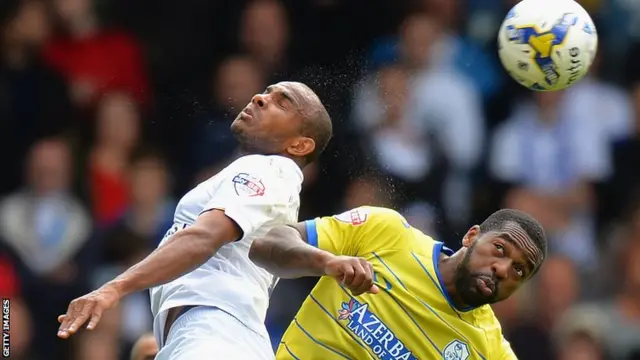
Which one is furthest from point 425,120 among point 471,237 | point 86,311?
A: point 86,311

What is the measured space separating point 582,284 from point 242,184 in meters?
6.80

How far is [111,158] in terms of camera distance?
36.3 ft

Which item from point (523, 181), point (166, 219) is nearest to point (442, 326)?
point (166, 219)

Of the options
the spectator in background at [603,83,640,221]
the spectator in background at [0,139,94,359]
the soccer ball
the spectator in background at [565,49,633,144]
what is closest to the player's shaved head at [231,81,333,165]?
the soccer ball

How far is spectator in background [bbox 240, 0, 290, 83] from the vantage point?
463 inches

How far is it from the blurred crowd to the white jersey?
12.7ft

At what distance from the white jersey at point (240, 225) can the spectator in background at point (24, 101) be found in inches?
208

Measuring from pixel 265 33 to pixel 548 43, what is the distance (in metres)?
4.71

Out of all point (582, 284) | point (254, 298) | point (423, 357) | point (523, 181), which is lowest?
point (582, 284)

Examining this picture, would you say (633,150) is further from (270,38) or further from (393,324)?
(393,324)

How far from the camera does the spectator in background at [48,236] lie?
10.2 m

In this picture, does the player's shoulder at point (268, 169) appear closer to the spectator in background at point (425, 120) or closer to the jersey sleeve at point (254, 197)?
the jersey sleeve at point (254, 197)

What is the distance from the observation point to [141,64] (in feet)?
39.0

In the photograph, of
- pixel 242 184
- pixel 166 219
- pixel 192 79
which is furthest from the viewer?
pixel 192 79
